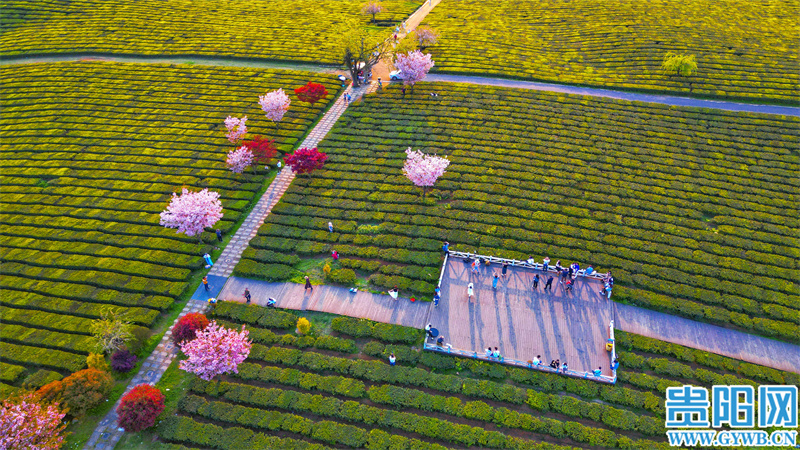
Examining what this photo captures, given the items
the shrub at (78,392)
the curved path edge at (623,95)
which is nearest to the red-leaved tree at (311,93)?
the curved path edge at (623,95)

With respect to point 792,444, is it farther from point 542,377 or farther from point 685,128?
point 685,128

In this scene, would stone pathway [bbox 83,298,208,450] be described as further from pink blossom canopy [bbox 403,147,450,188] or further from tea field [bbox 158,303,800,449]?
pink blossom canopy [bbox 403,147,450,188]

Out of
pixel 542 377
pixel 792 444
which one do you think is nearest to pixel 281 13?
pixel 542 377

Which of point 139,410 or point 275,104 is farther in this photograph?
point 275,104

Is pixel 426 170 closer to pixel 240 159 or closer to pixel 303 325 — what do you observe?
pixel 303 325

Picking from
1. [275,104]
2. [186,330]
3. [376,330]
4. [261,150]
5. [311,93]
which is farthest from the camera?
[311,93]

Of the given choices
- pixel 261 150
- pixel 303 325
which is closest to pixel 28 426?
pixel 303 325
